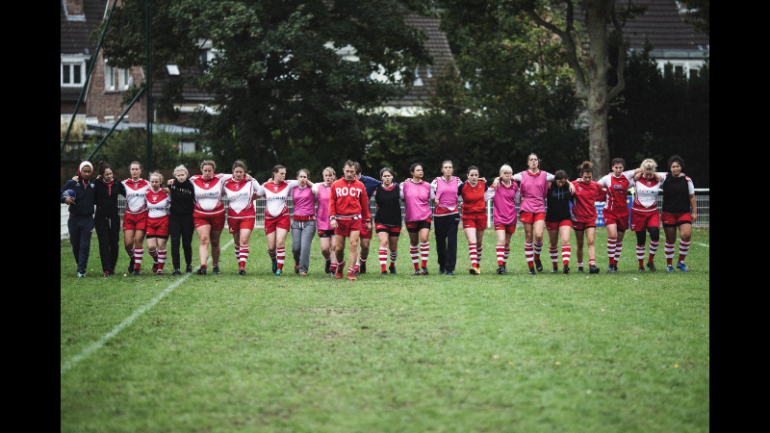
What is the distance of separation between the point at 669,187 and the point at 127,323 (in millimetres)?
10082

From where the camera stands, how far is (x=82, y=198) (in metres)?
13.7

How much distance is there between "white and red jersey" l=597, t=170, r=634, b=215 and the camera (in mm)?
14516

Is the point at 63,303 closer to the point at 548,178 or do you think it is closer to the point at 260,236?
the point at 548,178

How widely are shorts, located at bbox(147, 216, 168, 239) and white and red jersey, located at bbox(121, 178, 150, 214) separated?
0.30 m

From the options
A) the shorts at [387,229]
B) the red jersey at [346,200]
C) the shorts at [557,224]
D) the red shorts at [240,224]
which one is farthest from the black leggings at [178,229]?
the shorts at [557,224]

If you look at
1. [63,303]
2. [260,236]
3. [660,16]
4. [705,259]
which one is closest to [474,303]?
[63,303]

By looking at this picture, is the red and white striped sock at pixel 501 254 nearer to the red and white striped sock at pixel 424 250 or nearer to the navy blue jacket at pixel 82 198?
the red and white striped sock at pixel 424 250

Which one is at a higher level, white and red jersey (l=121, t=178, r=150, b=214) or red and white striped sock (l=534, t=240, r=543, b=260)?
white and red jersey (l=121, t=178, r=150, b=214)

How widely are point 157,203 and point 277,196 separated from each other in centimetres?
212

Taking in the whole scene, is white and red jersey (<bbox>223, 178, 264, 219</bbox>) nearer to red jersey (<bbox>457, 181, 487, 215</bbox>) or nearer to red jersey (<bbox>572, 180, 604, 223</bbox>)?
red jersey (<bbox>457, 181, 487, 215</bbox>)

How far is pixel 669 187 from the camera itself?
14602 millimetres

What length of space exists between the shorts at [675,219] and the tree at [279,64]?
1511cm

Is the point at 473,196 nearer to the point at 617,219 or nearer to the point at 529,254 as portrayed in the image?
the point at 529,254

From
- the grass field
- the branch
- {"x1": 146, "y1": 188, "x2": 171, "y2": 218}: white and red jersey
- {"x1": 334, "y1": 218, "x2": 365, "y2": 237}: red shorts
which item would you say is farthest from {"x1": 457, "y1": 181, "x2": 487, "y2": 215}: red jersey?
the branch
